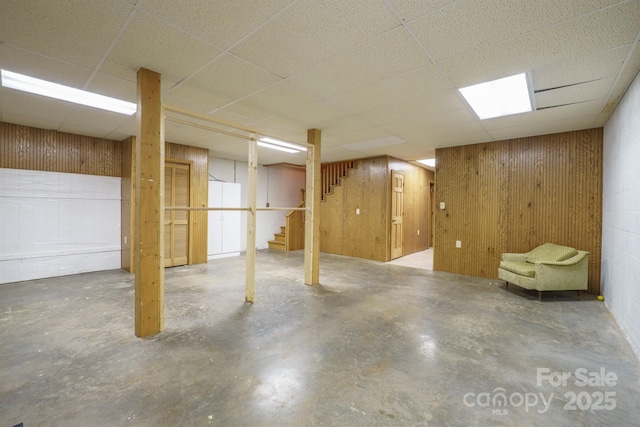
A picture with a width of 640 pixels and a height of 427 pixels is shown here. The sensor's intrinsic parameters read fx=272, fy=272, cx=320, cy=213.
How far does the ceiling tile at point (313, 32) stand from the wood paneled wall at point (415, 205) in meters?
4.63

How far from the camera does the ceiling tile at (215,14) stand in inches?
69.4

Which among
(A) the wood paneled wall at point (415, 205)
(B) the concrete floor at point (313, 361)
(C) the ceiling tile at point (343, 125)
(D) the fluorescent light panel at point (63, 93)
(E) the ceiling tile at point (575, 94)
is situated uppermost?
(D) the fluorescent light panel at point (63, 93)

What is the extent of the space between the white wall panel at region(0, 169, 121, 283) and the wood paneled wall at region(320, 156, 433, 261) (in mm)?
4929

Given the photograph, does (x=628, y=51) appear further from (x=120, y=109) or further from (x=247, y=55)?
(x=120, y=109)

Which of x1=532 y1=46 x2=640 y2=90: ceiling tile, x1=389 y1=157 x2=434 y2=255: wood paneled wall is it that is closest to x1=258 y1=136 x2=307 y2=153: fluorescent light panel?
x1=389 y1=157 x2=434 y2=255: wood paneled wall

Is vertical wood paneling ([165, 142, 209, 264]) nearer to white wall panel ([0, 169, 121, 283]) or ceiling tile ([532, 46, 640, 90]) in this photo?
white wall panel ([0, 169, 121, 283])

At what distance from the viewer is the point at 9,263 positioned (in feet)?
14.1

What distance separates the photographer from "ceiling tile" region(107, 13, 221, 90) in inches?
79.6

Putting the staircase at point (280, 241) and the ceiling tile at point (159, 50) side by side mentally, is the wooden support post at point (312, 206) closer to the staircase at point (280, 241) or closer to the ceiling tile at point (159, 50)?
the ceiling tile at point (159, 50)

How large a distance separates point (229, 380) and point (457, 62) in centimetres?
318

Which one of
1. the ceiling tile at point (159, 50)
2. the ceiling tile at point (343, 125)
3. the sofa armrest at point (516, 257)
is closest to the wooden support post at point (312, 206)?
the ceiling tile at point (343, 125)

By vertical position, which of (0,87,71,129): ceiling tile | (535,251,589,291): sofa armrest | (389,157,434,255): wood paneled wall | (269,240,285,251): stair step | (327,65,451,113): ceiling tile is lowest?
(269,240,285,251): stair step

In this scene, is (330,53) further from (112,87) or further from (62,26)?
(112,87)

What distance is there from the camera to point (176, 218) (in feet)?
18.6
